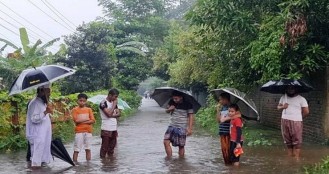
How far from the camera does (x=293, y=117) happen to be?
10.4 metres

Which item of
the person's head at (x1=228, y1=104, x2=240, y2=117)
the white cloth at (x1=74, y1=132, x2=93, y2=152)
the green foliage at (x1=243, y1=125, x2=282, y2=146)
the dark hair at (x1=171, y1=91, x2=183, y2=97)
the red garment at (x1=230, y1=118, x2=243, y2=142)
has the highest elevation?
the dark hair at (x1=171, y1=91, x2=183, y2=97)

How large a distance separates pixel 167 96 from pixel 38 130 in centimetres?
305

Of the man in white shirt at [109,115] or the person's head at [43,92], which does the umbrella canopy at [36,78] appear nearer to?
the person's head at [43,92]

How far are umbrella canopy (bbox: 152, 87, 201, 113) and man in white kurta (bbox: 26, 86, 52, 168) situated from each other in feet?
8.22

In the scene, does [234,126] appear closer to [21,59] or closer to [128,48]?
[21,59]

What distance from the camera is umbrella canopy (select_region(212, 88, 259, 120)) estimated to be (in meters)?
9.05

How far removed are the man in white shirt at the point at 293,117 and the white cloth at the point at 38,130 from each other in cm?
491

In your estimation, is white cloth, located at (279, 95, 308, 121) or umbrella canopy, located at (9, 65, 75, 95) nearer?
umbrella canopy, located at (9, 65, 75, 95)

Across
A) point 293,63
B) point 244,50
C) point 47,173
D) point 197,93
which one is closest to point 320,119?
point 293,63

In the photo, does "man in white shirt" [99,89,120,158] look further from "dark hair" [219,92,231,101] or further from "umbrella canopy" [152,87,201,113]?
"dark hair" [219,92,231,101]

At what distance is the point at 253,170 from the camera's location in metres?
8.94

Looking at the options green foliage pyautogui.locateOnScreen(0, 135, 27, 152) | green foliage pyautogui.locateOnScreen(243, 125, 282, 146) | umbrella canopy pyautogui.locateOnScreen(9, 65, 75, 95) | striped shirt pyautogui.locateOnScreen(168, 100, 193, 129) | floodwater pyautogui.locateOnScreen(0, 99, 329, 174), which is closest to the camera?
umbrella canopy pyautogui.locateOnScreen(9, 65, 75, 95)

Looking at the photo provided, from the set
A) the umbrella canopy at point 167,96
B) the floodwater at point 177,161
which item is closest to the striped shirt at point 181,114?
the umbrella canopy at point 167,96

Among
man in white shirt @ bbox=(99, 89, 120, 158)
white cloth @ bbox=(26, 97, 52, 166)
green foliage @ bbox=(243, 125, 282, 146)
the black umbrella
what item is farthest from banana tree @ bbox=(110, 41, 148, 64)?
white cloth @ bbox=(26, 97, 52, 166)
